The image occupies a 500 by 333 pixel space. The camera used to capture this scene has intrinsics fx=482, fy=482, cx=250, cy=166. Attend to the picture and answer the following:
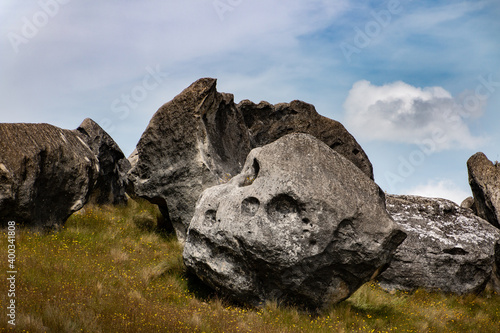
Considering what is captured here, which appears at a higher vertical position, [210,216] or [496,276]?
[210,216]

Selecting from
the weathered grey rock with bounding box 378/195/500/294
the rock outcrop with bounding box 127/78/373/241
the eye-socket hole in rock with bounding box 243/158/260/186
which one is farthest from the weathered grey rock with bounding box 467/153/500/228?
the eye-socket hole in rock with bounding box 243/158/260/186

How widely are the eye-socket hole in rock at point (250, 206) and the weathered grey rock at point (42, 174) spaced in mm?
5854

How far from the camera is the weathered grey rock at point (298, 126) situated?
2288cm

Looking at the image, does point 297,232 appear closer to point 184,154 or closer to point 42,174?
point 184,154

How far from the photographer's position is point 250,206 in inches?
412

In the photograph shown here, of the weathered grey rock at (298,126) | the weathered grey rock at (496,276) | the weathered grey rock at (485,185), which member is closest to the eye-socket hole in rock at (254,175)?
the weathered grey rock at (298,126)

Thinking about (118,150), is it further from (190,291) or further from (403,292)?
(403,292)

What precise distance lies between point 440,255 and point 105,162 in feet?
46.3

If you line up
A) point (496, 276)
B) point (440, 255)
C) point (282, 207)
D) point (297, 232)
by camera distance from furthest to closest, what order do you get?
point (496, 276) → point (440, 255) → point (282, 207) → point (297, 232)

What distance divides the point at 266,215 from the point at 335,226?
4.76 feet

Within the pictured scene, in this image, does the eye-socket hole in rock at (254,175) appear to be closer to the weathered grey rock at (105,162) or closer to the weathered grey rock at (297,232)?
the weathered grey rock at (297,232)

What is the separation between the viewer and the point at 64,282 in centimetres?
985

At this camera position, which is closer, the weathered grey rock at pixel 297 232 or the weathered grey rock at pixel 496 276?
the weathered grey rock at pixel 297 232

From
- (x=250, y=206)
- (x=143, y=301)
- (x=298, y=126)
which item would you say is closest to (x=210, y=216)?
(x=250, y=206)
